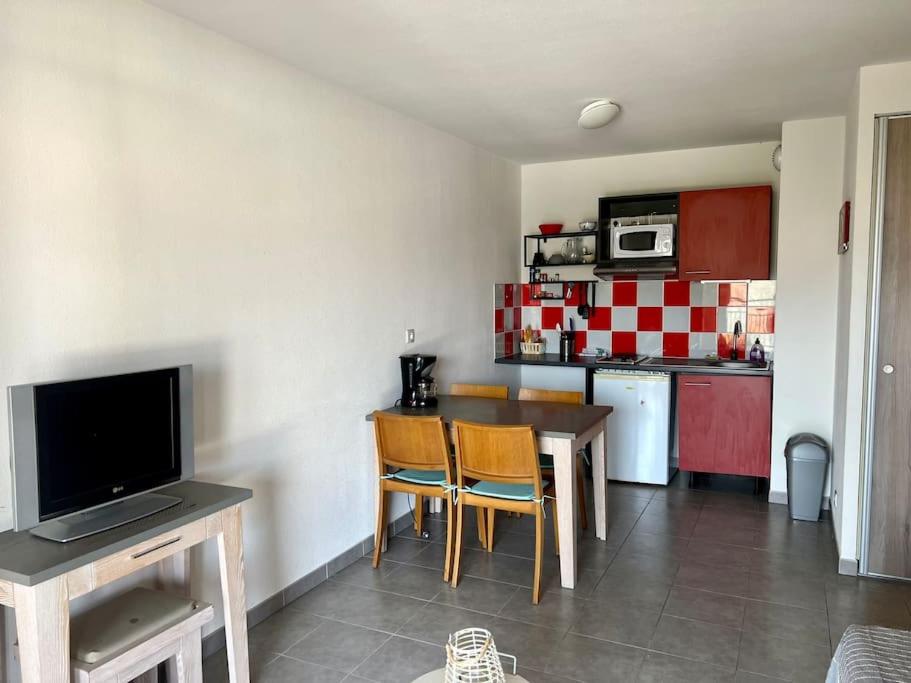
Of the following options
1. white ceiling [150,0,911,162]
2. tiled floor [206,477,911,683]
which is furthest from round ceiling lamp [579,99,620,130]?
tiled floor [206,477,911,683]

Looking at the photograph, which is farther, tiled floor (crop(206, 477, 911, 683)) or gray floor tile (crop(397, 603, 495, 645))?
gray floor tile (crop(397, 603, 495, 645))

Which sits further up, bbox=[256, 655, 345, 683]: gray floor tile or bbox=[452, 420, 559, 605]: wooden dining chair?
bbox=[452, 420, 559, 605]: wooden dining chair

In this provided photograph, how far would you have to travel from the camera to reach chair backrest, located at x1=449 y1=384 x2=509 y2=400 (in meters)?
3.99

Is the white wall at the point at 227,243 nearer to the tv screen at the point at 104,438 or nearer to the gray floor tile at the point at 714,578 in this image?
the tv screen at the point at 104,438

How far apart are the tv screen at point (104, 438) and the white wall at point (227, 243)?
226 mm

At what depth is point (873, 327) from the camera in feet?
10.1

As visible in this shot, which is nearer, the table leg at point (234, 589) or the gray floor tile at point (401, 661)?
the table leg at point (234, 589)

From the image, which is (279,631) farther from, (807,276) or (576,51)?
(807,276)

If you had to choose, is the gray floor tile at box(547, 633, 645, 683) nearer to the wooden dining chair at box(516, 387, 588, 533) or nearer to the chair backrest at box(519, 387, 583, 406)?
the wooden dining chair at box(516, 387, 588, 533)

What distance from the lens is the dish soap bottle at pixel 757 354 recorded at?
4.72m

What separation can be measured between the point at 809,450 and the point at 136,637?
3689mm

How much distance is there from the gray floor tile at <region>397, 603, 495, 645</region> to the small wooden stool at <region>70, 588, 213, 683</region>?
94 centimetres

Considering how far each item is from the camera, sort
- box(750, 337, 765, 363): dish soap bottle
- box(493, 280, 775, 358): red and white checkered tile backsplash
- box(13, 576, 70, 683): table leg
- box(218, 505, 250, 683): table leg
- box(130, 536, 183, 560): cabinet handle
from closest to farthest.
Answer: box(13, 576, 70, 683): table leg < box(130, 536, 183, 560): cabinet handle < box(218, 505, 250, 683): table leg < box(750, 337, 765, 363): dish soap bottle < box(493, 280, 775, 358): red and white checkered tile backsplash

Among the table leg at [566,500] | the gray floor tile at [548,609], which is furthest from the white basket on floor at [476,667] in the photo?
the table leg at [566,500]
